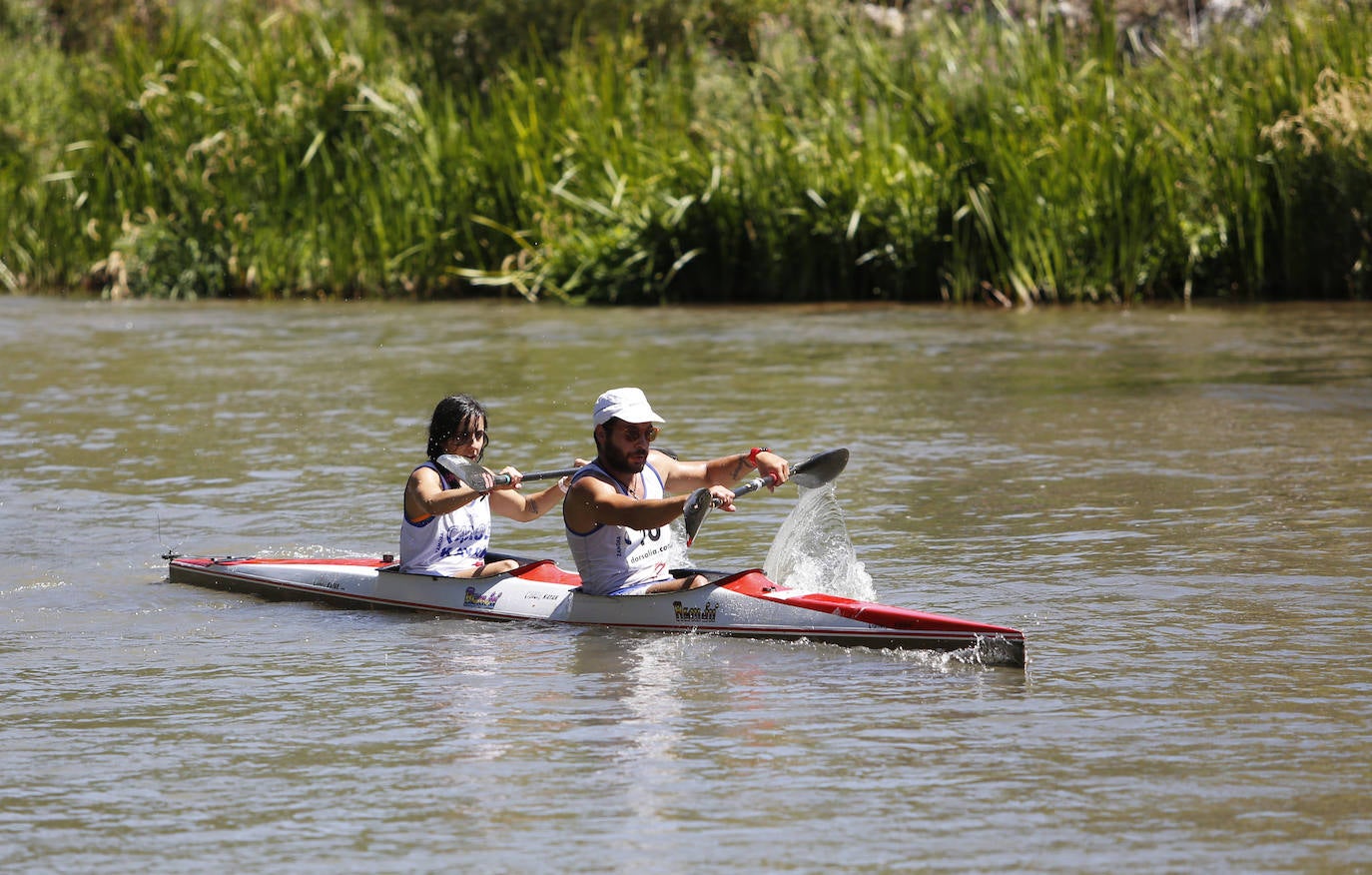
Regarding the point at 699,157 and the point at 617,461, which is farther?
the point at 699,157

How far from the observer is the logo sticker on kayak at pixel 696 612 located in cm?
686

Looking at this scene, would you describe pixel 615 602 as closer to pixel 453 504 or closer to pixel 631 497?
pixel 631 497

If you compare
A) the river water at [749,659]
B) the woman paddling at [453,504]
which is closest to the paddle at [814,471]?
the river water at [749,659]

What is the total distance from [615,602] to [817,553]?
1.03 meters

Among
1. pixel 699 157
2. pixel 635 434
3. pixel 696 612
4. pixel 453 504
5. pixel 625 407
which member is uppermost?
pixel 699 157

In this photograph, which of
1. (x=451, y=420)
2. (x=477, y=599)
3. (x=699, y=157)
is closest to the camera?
(x=477, y=599)

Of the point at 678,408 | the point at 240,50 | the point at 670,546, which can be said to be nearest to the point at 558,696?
the point at 670,546

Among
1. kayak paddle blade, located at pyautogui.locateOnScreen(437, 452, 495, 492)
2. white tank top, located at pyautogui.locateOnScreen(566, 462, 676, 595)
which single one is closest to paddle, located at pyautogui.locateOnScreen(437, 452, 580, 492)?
kayak paddle blade, located at pyautogui.locateOnScreen(437, 452, 495, 492)

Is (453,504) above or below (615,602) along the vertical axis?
above

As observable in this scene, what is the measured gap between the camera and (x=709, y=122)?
1923cm

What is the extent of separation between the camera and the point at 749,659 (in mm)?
6539

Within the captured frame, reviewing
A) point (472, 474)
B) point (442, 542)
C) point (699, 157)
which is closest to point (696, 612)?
point (472, 474)

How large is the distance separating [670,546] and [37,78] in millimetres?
16878

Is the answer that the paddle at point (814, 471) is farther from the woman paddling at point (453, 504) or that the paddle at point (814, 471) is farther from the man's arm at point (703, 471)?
the woman paddling at point (453, 504)
